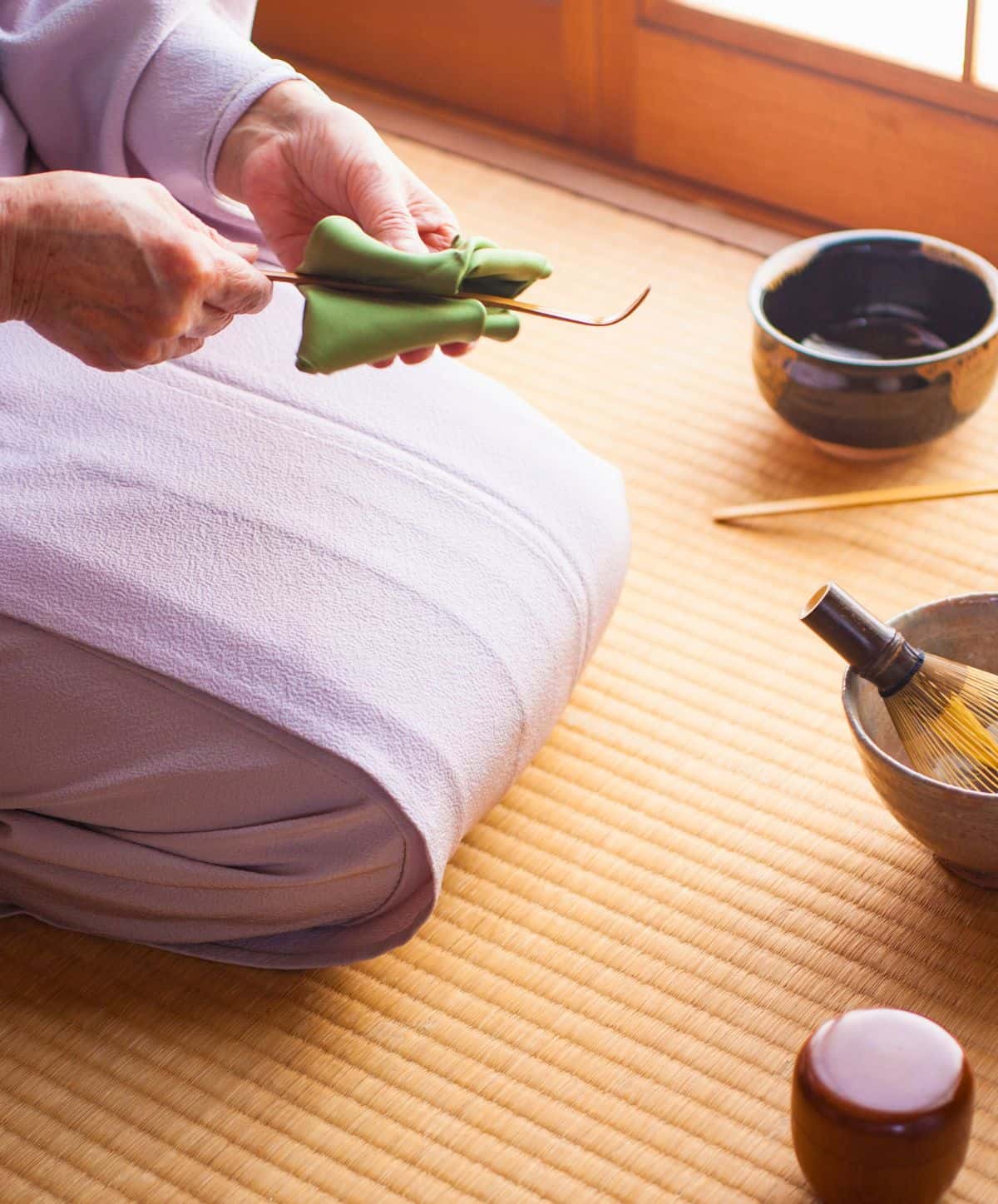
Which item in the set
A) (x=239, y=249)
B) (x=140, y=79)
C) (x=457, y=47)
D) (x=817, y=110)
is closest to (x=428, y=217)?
(x=239, y=249)

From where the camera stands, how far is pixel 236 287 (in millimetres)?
1280

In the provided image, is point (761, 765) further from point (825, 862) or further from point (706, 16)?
point (706, 16)

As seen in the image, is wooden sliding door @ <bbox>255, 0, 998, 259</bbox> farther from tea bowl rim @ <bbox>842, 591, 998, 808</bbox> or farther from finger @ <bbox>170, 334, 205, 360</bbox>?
finger @ <bbox>170, 334, 205, 360</bbox>

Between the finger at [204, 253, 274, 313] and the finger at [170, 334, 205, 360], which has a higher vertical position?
the finger at [204, 253, 274, 313]

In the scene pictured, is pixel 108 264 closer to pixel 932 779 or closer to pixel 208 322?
pixel 208 322

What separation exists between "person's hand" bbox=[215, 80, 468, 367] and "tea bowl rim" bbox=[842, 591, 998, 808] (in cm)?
49

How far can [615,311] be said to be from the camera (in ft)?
7.71

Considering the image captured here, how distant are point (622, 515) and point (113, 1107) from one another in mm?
778

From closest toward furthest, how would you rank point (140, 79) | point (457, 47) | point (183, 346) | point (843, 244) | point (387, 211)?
point (183, 346)
point (387, 211)
point (140, 79)
point (843, 244)
point (457, 47)

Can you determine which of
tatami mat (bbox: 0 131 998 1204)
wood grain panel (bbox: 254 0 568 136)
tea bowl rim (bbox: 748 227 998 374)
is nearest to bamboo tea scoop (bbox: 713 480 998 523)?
tatami mat (bbox: 0 131 998 1204)

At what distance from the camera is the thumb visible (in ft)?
4.66

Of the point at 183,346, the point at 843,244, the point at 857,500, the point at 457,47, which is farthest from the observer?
the point at 457,47

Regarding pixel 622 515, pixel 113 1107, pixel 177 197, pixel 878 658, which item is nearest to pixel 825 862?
pixel 878 658

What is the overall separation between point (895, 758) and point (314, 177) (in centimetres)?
81
